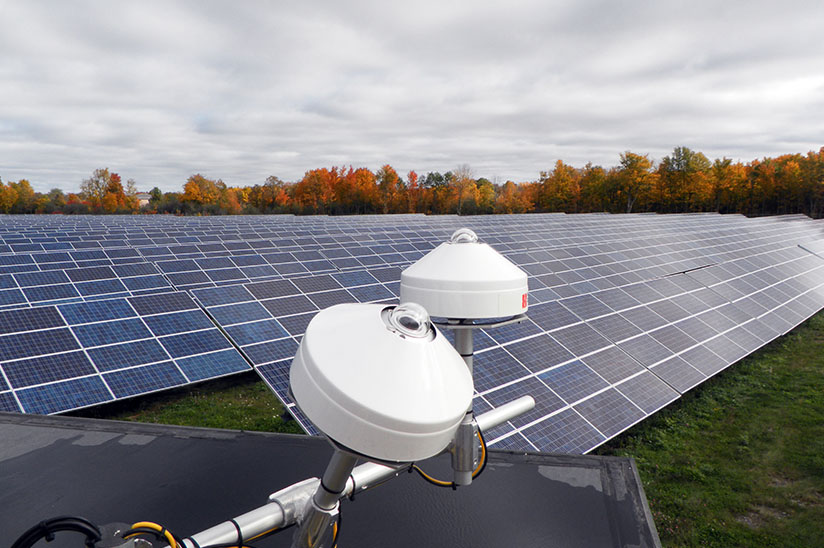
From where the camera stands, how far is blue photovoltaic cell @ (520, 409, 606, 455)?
9320 millimetres

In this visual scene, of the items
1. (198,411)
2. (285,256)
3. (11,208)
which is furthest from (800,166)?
(11,208)

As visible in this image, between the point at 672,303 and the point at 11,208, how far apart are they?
138630 mm

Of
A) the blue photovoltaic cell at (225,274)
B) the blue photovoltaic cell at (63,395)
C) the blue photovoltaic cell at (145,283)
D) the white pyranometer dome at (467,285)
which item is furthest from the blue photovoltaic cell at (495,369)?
the blue photovoltaic cell at (145,283)

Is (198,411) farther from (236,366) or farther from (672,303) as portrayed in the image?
(672,303)

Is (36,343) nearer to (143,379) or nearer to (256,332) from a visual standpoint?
(143,379)

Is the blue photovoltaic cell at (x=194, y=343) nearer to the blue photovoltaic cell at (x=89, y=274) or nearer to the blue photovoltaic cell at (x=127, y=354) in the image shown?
the blue photovoltaic cell at (x=127, y=354)

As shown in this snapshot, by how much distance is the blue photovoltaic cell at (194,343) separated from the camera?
13797mm

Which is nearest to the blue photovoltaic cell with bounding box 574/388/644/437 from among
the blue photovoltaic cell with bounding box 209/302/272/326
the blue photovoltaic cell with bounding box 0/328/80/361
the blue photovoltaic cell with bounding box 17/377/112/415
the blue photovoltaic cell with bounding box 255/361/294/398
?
the blue photovoltaic cell with bounding box 255/361/294/398

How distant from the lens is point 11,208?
113 meters

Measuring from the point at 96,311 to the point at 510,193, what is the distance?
102623 millimetres

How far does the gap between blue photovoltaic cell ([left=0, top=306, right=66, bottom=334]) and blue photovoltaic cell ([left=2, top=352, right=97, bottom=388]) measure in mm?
1502

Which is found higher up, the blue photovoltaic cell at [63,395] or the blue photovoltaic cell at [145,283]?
the blue photovoltaic cell at [145,283]

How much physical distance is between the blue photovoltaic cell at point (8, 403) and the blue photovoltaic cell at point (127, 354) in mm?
1943

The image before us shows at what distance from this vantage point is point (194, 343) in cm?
1418
